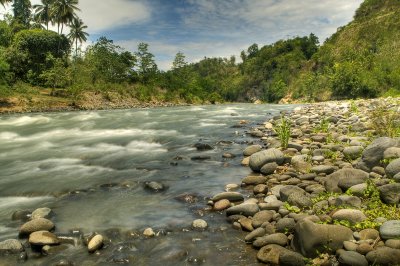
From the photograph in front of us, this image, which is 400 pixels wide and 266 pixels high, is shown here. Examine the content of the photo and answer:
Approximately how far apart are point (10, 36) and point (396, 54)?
5843 centimetres

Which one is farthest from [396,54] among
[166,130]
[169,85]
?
[166,130]

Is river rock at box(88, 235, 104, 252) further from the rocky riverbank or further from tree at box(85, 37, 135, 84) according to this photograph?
tree at box(85, 37, 135, 84)

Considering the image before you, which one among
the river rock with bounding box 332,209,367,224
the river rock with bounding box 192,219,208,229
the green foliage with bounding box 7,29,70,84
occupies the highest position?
the green foliage with bounding box 7,29,70,84

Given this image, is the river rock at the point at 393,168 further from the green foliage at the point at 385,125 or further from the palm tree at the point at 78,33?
the palm tree at the point at 78,33

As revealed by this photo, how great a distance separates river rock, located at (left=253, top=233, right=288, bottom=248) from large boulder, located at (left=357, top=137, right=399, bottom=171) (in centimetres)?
Answer: 315

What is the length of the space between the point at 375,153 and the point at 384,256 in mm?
3498

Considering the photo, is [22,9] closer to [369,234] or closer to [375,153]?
[375,153]

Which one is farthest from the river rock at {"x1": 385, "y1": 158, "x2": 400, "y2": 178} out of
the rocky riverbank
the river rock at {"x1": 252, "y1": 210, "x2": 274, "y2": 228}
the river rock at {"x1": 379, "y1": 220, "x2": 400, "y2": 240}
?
the river rock at {"x1": 252, "y1": 210, "x2": 274, "y2": 228}

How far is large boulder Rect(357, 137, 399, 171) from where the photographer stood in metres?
6.98

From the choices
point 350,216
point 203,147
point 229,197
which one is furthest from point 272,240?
point 203,147

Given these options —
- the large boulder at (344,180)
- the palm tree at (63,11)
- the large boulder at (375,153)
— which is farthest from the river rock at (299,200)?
the palm tree at (63,11)

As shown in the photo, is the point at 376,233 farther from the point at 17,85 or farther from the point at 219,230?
the point at 17,85

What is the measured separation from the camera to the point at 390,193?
5.52 metres

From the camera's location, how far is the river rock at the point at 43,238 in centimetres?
515
